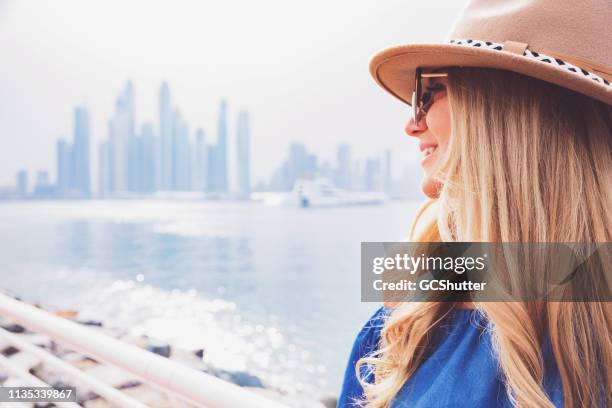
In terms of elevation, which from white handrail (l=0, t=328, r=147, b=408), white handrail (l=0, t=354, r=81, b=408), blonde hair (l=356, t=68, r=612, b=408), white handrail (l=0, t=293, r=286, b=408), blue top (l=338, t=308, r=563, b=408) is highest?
blonde hair (l=356, t=68, r=612, b=408)

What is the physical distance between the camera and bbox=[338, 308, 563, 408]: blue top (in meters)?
0.42

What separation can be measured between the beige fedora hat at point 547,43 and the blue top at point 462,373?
0.23 m

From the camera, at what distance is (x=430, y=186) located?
548 millimetres

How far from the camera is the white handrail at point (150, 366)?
53 cm

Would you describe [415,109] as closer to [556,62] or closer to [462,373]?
[556,62]

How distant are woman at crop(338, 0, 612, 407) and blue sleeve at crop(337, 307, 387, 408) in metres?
0.05

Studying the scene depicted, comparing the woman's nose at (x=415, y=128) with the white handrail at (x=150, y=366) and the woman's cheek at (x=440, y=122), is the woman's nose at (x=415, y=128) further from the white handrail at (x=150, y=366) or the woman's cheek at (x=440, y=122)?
the white handrail at (x=150, y=366)

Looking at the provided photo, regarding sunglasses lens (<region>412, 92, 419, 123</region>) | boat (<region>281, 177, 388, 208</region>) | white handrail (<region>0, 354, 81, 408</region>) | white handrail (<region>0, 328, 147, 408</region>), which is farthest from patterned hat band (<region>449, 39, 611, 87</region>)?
boat (<region>281, 177, 388, 208</region>)

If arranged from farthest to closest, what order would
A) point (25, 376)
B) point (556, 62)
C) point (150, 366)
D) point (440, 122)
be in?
1. point (25, 376)
2. point (150, 366)
3. point (440, 122)
4. point (556, 62)

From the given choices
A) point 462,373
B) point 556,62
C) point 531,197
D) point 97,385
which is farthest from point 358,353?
point 97,385

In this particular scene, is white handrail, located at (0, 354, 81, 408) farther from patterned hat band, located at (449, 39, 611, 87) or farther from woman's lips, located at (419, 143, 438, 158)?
patterned hat band, located at (449, 39, 611, 87)

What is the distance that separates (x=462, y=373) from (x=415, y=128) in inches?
11.5

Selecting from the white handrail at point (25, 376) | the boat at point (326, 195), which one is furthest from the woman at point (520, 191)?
the boat at point (326, 195)

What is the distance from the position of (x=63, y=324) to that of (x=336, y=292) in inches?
1110
